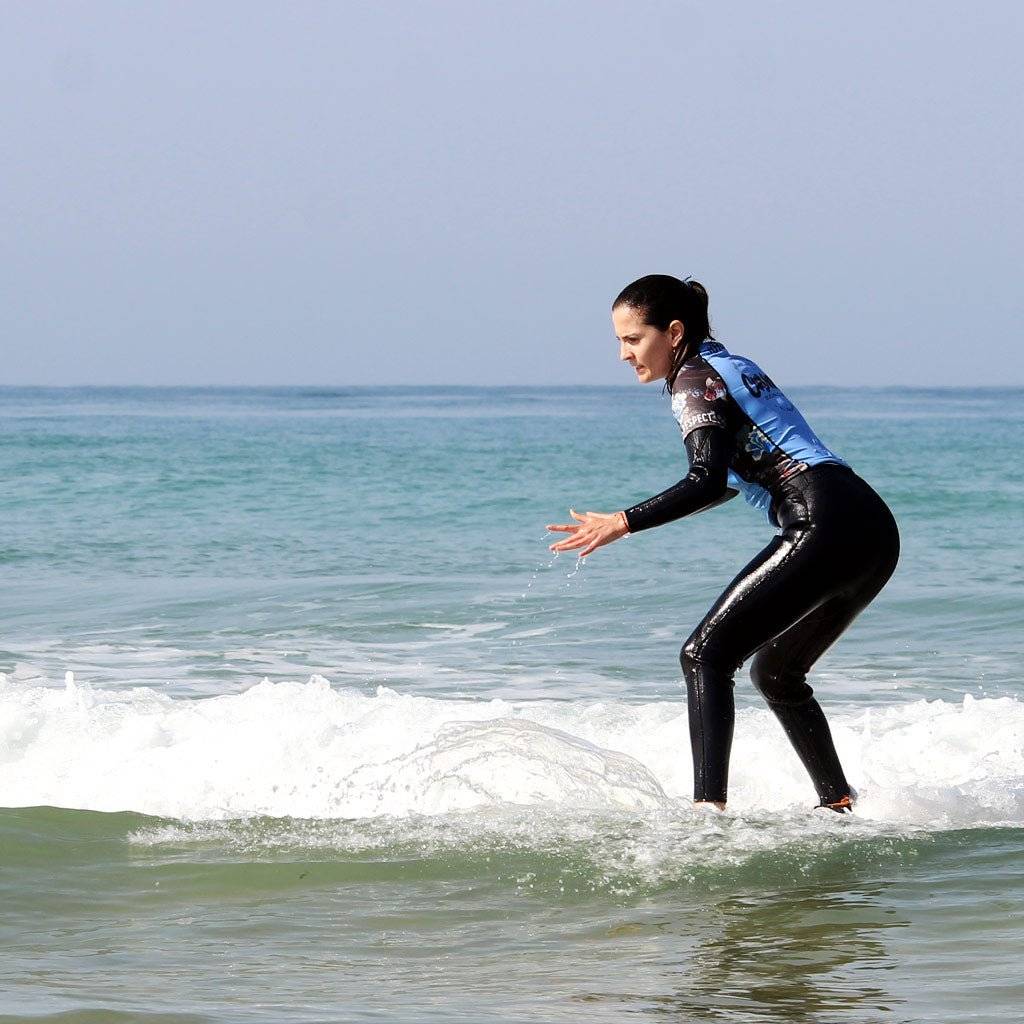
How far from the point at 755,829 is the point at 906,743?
1.87 meters

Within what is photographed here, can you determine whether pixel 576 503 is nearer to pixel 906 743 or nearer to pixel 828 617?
pixel 906 743

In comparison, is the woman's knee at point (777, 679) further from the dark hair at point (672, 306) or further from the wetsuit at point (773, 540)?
the dark hair at point (672, 306)

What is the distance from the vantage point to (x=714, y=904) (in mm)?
4160

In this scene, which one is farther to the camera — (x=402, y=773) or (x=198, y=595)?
(x=198, y=595)

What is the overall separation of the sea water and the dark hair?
1.41m

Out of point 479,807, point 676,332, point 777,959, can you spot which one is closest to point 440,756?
point 479,807

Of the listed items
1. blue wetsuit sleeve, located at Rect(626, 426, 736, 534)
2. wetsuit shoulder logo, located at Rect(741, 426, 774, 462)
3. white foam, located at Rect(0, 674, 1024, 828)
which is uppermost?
wetsuit shoulder logo, located at Rect(741, 426, 774, 462)

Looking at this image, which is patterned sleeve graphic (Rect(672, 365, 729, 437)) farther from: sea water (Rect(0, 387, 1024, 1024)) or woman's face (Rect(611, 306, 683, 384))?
sea water (Rect(0, 387, 1024, 1024))

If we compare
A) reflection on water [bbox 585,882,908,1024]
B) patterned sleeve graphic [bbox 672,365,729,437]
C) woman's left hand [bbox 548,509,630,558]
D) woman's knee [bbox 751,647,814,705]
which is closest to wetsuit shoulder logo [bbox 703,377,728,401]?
patterned sleeve graphic [bbox 672,365,729,437]

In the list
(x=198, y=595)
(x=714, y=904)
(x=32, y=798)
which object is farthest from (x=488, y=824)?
(x=198, y=595)

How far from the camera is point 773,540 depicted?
4.50 m

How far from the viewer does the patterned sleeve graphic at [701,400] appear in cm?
436

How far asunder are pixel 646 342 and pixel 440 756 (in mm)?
1759

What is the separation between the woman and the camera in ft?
14.5
